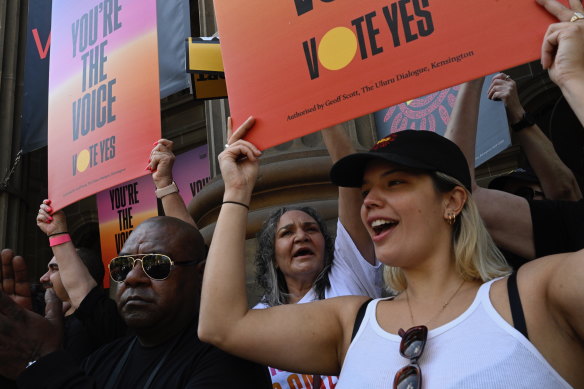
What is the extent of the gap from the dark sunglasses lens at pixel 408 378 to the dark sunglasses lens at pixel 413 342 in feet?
0.10

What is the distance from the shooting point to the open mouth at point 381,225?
163 centimetres

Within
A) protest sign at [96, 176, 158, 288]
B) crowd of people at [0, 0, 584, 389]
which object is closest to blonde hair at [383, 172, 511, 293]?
crowd of people at [0, 0, 584, 389]

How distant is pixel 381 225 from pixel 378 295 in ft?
2.81

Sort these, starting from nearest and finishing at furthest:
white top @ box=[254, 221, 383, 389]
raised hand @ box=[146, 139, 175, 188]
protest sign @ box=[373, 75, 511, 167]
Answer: white top @ box=[254, 221, 383, 389], raised hand @ box=[146, 139, 175, 188], protest sign @ box=[373, 75, 511, 167]

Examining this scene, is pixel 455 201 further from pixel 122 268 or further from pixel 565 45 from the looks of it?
pixel 122 268

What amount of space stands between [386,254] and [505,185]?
1.45 metres

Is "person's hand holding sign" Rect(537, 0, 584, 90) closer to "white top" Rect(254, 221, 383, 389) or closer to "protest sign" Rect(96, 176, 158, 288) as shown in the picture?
"white top" Rect(254, 221, 383, 389)

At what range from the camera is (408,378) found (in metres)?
1.29

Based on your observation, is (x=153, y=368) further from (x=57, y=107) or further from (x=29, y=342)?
(x=57, y=107)

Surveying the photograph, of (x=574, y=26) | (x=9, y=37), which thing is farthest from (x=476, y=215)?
(x=9, y=37)

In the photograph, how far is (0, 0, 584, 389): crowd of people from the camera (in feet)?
4.18

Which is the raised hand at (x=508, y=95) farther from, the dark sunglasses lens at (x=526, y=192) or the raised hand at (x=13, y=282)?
the raised hand at (x=13, y=282)

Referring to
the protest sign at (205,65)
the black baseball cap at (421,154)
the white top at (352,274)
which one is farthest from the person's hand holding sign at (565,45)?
the protest sign at (205,65)

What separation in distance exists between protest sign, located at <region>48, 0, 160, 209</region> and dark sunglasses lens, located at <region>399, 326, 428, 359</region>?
1.84m
